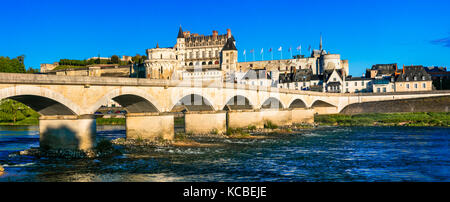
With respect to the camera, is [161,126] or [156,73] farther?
[156,73]

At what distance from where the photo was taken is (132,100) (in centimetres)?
3591

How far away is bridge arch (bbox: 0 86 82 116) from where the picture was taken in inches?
963

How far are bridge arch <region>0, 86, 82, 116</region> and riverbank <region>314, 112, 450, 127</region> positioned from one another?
42145mm

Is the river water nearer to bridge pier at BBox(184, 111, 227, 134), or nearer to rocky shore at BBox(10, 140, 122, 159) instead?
rocky shore at BBox(10, 140, 122, 159)

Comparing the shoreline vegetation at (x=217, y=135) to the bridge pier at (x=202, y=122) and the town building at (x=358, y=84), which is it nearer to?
the bridge pier at (x=202, y=122)

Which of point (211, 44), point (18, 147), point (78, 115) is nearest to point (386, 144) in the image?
point (78, 115)

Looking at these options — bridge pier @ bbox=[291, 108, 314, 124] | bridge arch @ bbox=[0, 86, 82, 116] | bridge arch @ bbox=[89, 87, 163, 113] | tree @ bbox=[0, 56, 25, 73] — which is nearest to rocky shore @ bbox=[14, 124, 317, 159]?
bridge arch @ bbox=[0, 86, 82, 116]

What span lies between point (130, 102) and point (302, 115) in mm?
36512

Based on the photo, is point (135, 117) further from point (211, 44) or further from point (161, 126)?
point (211, 44)

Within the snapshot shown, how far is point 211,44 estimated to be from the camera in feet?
533

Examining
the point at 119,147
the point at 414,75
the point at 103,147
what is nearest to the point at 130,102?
the point at 119,147

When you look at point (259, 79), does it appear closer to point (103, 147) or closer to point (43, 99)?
point (103, 147)

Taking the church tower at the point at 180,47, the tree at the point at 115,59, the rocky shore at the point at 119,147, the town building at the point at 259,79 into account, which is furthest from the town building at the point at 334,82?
the tree at the point at 115,59

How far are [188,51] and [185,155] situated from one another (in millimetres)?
140189
